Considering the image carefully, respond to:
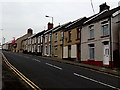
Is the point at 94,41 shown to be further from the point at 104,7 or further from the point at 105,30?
the point at 104,7

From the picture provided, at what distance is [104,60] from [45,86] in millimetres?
14121

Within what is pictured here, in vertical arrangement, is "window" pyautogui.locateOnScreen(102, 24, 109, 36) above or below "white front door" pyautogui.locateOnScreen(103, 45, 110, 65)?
above

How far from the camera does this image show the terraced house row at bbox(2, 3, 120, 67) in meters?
23.6

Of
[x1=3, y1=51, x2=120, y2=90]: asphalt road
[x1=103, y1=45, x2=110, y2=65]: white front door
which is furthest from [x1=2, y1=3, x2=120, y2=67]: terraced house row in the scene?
[x1=3, y1=51, x2=120, y2=90]: asphalt road

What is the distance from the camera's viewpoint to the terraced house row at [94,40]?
23578mm

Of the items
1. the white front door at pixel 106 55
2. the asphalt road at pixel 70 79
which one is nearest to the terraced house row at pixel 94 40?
the white front door at pixel 106 55

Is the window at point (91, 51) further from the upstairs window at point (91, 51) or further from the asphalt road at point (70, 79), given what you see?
the asphalt road at point (70, 79)

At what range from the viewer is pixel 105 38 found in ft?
80.3

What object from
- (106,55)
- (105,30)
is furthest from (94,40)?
(106,55)

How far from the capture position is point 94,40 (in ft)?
88.0

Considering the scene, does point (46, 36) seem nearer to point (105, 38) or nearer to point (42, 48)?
point (42, 48)

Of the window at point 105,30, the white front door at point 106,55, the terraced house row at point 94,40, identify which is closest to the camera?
the terraced house row at point 94,40

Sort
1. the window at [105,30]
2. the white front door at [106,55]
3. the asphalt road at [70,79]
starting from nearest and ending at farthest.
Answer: the asphalt road at [70,79] → the white front door at [106,55] → the window at [105,30]

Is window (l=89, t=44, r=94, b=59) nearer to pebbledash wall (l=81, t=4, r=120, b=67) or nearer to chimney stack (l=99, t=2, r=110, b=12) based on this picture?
pebbledash wall (l=81, t=4, r=120, b=67)
